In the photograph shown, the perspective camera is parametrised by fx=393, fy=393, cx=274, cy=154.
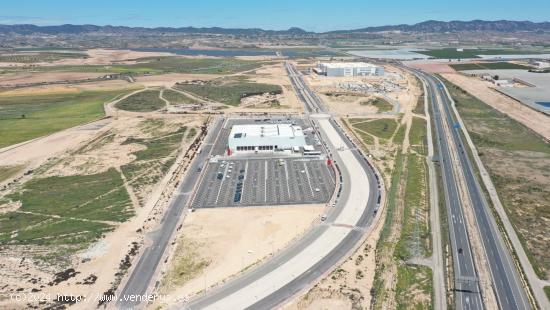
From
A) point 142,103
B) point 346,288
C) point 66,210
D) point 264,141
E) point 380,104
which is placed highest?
point 142,103

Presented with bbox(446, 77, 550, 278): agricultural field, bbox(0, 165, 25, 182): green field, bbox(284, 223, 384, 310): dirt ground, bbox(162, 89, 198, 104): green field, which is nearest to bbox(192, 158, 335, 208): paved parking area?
bbox(284, 223, 384, 310): dirt ground

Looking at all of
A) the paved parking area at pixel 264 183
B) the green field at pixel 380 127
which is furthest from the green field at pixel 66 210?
the green field at pixel 380 127

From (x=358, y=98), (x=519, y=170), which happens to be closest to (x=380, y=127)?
(x=519, y=170)

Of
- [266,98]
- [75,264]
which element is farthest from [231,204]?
[266,98]

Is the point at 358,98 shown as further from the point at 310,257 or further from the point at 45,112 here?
the point at 45,112

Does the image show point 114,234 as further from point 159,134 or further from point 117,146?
point 159,134

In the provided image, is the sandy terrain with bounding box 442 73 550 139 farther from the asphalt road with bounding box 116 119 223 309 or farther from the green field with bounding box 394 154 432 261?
the asphalt road with bounding box 116 119 223 309
